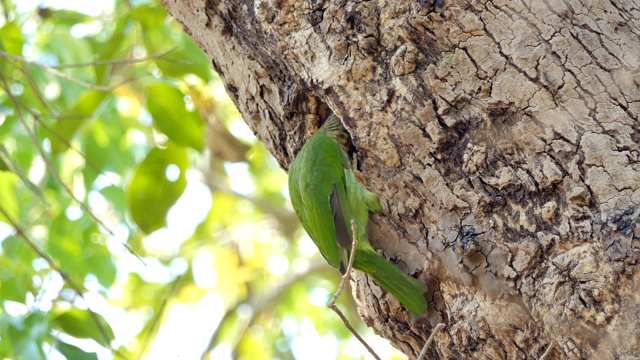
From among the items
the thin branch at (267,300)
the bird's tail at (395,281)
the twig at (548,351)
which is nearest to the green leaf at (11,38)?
the bird's tail at (395,281)

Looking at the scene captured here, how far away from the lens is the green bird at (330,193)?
2670mm

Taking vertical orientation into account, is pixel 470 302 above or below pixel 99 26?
below

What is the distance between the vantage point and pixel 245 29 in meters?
2.48

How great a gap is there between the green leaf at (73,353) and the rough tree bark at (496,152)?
3.83ft

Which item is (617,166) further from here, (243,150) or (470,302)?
(243,150)

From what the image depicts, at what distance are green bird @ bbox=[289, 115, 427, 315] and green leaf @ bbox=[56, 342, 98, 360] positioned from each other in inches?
39.3

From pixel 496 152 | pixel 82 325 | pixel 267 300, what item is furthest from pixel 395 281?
pixel 267 300

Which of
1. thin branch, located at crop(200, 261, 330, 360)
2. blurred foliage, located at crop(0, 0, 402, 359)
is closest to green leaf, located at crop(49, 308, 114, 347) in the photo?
blurred foliage, located at crop(0, 0, 402, 359)

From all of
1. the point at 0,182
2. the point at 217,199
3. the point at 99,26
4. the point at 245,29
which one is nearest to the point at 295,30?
the point at 245,29

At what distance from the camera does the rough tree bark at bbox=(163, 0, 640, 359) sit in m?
1.77

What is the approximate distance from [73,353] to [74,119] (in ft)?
3.95

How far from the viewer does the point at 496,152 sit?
1.97 meters

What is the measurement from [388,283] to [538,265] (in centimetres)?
54

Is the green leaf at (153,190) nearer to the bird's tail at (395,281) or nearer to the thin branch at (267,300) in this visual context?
the bird's tail at (395,281)
